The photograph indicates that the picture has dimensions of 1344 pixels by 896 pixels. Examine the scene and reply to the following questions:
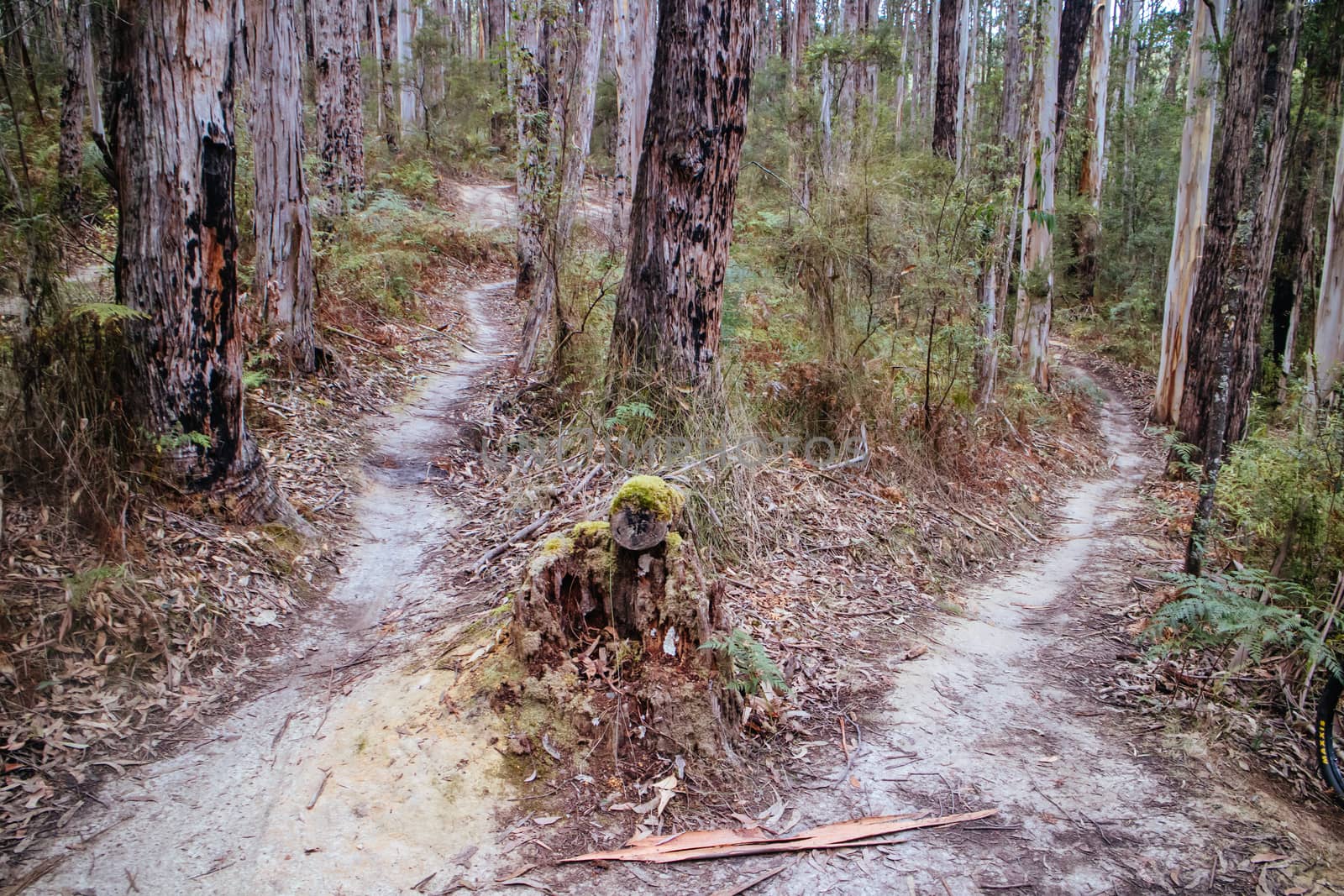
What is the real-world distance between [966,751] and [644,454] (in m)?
2.93

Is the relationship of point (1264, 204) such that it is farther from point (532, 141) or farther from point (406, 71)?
point (406, 71)

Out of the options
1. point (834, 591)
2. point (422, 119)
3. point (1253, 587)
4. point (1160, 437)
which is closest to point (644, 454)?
point (834, 591)

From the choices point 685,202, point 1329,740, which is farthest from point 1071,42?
point 1329,740

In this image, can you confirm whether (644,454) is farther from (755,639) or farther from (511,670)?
(511,670)

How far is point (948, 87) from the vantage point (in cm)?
1625

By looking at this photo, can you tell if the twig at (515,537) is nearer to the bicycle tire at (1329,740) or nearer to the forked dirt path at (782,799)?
the forked dirt path at (782,799)

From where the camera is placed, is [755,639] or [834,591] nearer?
[755,639]

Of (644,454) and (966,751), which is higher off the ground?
(644,454)

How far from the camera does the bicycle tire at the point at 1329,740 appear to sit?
3535mm

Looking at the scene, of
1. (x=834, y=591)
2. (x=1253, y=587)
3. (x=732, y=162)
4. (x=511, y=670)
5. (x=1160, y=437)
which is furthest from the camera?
(x=1160, y=437)

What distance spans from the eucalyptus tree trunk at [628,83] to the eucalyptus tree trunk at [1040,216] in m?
7.23

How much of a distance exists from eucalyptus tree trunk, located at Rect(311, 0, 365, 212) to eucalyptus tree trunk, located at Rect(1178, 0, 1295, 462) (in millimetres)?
12427

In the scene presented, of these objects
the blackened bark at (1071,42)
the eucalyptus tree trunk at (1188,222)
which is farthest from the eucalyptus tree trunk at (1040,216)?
the eucalyptus tree trunk at (1188,222)

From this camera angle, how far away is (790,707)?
419 cm
